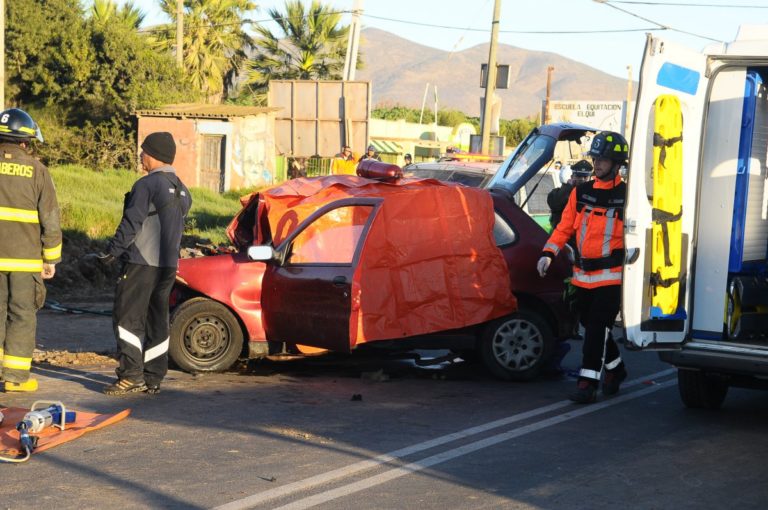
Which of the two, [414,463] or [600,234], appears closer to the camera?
[414,463]

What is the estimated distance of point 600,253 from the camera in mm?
8656

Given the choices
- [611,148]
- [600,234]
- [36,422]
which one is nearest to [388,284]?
[600,234]

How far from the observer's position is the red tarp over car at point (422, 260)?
916 centimetres

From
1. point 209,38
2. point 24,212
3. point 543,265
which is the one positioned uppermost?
point 209,38

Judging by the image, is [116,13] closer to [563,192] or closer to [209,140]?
[209,140]

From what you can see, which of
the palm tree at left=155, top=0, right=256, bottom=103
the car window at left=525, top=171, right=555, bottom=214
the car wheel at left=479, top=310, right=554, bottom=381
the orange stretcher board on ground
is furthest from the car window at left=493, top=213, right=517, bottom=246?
the palm tree at left=155, top=0, right=256, bottom=103

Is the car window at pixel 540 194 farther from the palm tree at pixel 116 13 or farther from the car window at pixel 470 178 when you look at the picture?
the palm tree at pixel 116 13

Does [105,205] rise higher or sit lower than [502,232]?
lower

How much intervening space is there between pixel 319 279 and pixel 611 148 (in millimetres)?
2574

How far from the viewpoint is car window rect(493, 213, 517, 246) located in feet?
31.8

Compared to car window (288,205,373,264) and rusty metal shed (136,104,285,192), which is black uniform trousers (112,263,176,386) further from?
rusty metal shed (136,104,285,192)

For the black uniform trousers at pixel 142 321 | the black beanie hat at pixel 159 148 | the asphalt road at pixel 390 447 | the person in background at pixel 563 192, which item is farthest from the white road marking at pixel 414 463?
the person in background at pixel 563 192

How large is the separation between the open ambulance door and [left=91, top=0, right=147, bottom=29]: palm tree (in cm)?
3699

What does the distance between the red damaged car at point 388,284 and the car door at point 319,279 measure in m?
0.01
